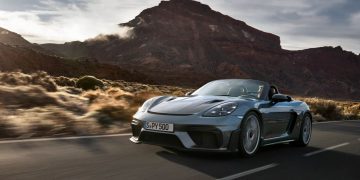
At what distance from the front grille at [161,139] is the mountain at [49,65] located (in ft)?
206

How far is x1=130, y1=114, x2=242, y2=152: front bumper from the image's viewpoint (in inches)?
284

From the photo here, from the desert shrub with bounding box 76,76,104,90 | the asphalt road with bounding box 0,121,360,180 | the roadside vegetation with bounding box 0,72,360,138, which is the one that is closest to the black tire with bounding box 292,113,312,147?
the asphalt road with bounding box 0,121,360,180

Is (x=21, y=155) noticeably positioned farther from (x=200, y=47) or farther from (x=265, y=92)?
(x=200, y=47)

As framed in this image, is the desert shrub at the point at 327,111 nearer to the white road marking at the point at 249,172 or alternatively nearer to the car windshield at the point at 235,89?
the car windshield at the point at 235,89

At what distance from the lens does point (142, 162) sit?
6973 mm

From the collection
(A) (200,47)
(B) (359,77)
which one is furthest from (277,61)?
(B) (359,77)

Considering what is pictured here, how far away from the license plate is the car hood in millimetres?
273

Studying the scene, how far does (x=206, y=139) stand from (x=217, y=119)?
12.8 inches

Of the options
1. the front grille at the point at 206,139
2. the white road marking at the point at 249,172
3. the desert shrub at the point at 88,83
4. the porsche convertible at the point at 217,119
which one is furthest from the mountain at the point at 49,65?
the white road marking at the point at 249,172

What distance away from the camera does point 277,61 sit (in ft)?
542

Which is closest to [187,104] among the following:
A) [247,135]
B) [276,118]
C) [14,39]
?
[247,135]

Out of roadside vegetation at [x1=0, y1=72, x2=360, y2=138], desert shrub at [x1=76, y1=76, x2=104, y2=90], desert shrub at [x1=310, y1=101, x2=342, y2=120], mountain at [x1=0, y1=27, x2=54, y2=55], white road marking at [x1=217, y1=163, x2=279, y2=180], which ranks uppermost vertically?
mountain at [x1=0, y1=27, x2=54, y2=55]

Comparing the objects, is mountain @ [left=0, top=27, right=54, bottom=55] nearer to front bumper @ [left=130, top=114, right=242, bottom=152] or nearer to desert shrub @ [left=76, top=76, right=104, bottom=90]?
desert shrub @ [left=76, top=76, right=104, bottom=90]

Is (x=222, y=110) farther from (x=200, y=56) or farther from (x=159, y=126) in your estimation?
(x=200, y=56)
